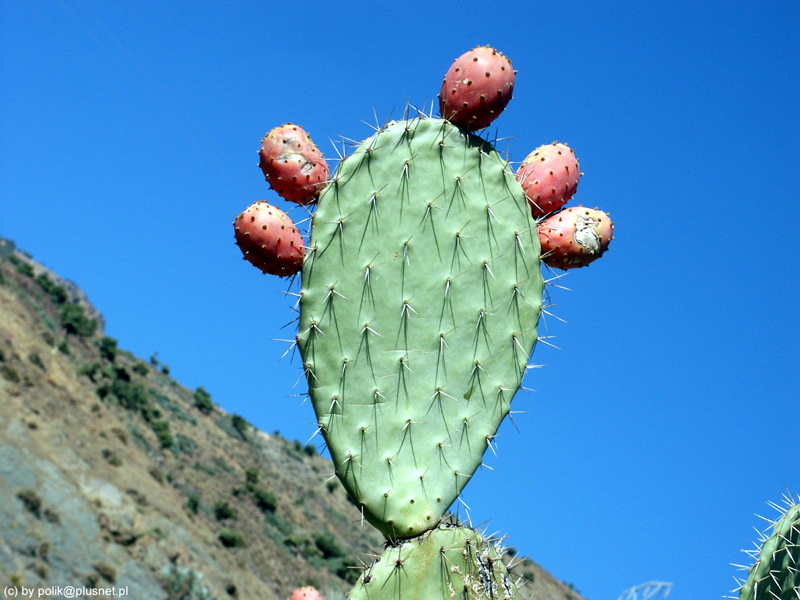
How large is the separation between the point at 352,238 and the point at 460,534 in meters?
0.89

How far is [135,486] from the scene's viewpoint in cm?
1988

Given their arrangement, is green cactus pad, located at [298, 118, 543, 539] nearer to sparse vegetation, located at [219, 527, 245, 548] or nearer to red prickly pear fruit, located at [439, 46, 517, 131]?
red prickly pear fruit, located at [439, 46, 517, 131]

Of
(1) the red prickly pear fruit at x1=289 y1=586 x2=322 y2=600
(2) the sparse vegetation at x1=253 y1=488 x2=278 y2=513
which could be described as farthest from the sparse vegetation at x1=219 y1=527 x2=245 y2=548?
(1) the red prickly pear fruit at x1=289 y1=586 x2=322 y2=600

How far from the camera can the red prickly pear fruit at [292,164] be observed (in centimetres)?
230

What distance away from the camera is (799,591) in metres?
2.40

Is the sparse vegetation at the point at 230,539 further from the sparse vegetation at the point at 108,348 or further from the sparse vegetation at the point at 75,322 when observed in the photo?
the sparse vegetation at the point at 75,322

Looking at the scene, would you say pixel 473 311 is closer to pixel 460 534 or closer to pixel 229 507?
pixel 460 534

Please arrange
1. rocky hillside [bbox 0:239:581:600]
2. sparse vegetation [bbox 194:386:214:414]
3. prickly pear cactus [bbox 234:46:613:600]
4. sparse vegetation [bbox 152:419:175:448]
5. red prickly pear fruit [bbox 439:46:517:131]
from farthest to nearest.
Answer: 1. sparse vegetation [bbox 194:386:214:414]
2. sparse vegetation [bbox 152:419:175:448]
3. rocky hillside [bbox 0:239:581:600]
4. red prickly pear fruit [bbox 439:46:517:131]
5. prickly pear cactus [bbox 234:46:613:600]

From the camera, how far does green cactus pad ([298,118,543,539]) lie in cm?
212

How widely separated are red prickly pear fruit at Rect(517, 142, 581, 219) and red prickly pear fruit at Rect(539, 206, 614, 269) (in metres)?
0.05

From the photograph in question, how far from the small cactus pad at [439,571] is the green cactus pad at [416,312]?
0.20 feet

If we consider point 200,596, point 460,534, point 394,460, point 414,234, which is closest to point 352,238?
point 414,234

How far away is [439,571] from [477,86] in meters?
1.39

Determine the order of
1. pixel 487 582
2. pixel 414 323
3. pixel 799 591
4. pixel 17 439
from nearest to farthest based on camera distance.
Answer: pixel 487 582 → pixel 414 323 → pixel 799 591 → pixel 17 439
